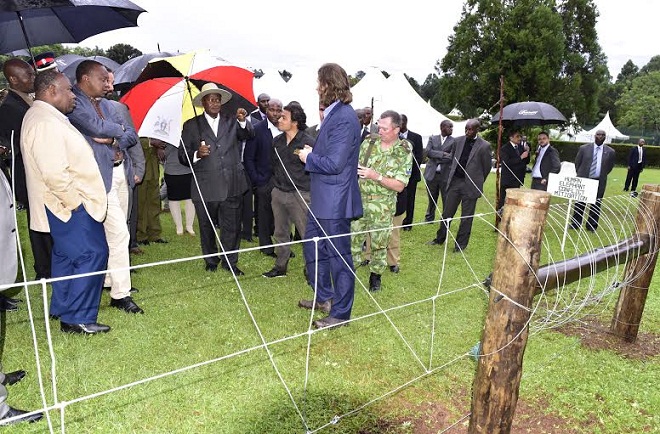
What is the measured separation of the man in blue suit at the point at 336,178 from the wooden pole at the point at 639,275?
237cm

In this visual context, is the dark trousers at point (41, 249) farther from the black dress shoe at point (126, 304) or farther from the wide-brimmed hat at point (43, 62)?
the wide-brimmed hat at point (43, 62)

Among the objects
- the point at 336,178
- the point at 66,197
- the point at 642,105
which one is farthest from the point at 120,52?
the point at 642,105

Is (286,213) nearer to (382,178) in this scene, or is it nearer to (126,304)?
(382,178)

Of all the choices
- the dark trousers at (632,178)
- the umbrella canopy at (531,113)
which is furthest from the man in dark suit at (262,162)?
the dark trousers at (632,178)

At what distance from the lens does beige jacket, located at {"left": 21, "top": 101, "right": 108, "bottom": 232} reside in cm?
326

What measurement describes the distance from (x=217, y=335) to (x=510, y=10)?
28062 mm

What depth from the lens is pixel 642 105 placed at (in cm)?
5453

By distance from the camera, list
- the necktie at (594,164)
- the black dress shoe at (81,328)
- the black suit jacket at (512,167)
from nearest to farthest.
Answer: the black dress shoe at (81,328), the black suit jacket at (512,167), the necktie at (594,164)

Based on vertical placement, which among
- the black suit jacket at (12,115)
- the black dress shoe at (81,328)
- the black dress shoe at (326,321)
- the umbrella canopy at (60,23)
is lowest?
the black dress shoe at (81,328)

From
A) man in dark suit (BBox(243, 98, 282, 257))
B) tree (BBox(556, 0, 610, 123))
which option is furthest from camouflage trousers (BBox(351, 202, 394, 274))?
tree (BBox(556, 0, 610, 123))

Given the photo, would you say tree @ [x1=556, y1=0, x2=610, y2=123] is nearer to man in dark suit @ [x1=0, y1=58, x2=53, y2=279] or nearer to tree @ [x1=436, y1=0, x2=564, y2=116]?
tree @ [x1=436, y1=0, x2=564, y2=116]

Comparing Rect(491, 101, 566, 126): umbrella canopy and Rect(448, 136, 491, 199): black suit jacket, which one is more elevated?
Rect(491, 101, 566, 126): umbrella canopy

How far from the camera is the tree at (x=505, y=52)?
25.3 metres

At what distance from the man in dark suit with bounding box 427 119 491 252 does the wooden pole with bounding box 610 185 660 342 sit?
2812 millimetres
